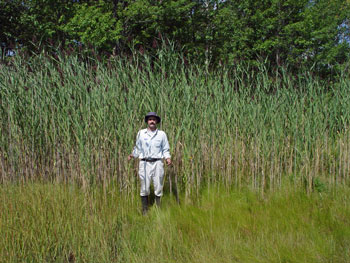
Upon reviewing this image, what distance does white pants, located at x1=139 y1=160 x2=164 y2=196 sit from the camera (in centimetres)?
357

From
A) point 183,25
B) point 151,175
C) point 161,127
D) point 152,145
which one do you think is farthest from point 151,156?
point 183,25

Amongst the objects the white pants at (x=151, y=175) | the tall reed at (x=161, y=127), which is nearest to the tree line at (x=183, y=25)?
the tall reed at (x=161, y=127)

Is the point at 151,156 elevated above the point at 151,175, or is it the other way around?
the point at 151,156

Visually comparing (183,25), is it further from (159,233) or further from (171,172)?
(159,233)

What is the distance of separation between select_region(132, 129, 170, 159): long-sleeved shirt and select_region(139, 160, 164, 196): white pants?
0.11 meters

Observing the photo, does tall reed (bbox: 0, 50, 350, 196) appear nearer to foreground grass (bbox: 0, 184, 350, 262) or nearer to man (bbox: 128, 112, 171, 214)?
man (bbox: 128, 112, 171, 214)

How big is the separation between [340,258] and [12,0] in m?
15.4

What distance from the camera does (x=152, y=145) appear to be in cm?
356

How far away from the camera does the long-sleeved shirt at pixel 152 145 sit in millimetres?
3570

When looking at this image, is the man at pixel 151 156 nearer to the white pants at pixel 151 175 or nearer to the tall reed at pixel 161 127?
the white pants at pixel 151 175

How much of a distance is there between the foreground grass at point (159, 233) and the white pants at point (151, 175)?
29 cm

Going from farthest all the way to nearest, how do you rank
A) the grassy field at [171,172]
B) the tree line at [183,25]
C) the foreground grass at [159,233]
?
1. the tree line at [183,25]
2. the grassy field at [171,172]
3. the foreground grass at [159,233]

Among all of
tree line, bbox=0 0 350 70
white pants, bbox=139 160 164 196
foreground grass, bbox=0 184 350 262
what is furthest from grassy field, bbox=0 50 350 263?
tree line, bbox=0 0 350 70

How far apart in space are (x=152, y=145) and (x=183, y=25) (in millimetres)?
13032
